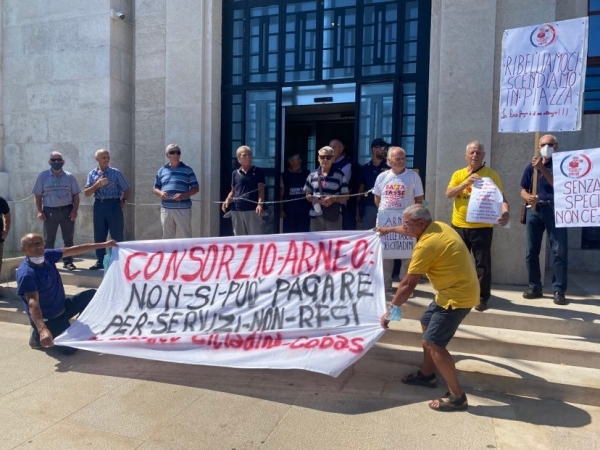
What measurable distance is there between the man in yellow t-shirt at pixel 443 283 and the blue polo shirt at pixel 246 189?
→ 3237mm

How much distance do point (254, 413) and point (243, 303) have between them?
1.12m

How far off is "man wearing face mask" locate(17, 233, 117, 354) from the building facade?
308 cm

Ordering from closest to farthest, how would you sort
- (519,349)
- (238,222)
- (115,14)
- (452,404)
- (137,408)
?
(452,404) < (137,408) < (519,349) < (238,222) < (115,14)

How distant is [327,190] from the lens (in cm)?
623

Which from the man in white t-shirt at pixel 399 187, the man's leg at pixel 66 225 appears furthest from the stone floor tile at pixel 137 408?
the man's leg at pixel 66 225

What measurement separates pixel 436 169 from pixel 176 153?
364 cm

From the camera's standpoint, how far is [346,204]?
21.5 ft

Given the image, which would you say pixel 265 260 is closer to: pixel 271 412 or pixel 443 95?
pixel 271 412

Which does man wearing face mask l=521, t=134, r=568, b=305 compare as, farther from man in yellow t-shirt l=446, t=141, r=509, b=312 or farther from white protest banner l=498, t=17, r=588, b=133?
man in yellow t-shirt l=446, t=141, r=509, b=312

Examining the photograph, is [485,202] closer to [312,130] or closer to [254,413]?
[254,413]

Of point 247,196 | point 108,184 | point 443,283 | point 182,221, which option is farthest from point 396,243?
point 108,184

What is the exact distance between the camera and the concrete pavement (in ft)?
Answer: 11.1

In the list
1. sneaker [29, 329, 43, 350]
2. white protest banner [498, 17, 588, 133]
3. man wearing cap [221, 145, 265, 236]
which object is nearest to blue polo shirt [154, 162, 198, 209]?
man wearing cap [221, 145, 265, 236]

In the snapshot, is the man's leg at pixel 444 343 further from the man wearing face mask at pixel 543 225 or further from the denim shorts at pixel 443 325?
the man wearing face mask at pixel 543 225
